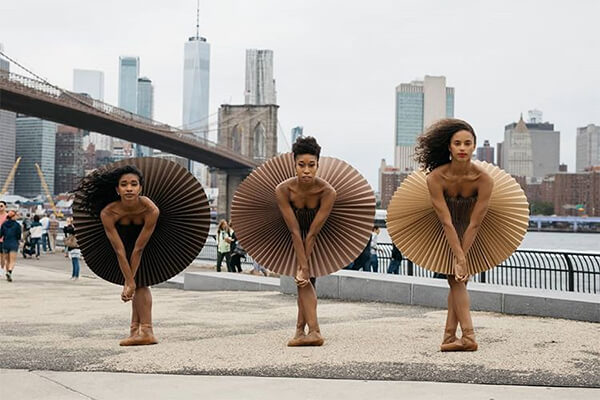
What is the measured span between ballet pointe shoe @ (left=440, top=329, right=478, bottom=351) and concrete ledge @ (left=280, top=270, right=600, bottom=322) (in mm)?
2371

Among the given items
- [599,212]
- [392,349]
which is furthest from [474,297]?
[599,212]

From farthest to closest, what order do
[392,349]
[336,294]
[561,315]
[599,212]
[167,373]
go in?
1. [599,212]
2. [336,294]
3. [561,315]
4. [392,349]
5. [167,373]

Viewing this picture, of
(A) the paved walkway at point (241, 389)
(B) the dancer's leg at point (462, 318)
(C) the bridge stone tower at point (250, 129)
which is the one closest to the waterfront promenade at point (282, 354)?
(A) the paved walkway at point (241, 389)

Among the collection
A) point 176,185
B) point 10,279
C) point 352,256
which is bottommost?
point 10,279

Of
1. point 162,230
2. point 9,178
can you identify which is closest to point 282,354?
point 162,230

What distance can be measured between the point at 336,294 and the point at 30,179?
110987 mm

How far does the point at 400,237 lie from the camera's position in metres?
6.73

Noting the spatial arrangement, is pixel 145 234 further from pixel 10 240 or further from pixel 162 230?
pixel 10 240

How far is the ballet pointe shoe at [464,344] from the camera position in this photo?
234 inches

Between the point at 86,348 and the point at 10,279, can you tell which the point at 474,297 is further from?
the point at 10,279

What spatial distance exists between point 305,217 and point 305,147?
60 centimetres

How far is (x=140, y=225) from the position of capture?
21.9 feet

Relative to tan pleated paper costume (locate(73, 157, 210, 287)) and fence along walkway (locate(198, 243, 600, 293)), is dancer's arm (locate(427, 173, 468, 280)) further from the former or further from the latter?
fence along walkway (locate(198, 243, 600, 293))

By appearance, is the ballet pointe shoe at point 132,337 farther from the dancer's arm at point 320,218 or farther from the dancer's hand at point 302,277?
the dancer's arm at point 320,218
